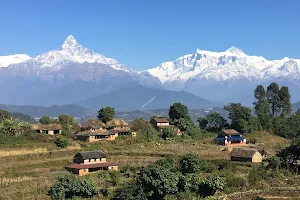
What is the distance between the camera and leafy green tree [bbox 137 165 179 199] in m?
37.1

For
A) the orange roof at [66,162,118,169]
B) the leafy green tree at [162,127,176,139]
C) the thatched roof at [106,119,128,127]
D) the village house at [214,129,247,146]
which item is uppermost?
the thatched roof at [106,119,128,127]

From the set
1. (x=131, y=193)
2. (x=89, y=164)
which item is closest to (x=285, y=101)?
(x=89, y=164)

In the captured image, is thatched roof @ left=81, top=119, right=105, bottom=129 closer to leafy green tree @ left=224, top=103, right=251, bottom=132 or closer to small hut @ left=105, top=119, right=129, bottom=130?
small hut @ left=105, top=119, right=129, bottom=130

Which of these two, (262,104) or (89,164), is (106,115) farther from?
(262,104)

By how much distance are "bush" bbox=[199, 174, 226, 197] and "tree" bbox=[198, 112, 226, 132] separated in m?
51.4

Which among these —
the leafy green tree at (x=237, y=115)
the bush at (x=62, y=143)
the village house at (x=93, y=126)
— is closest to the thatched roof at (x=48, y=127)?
the village house at (x=93, y=126)

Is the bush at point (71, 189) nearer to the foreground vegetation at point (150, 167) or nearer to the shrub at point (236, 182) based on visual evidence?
the foreground vegetation at point (150, 167)

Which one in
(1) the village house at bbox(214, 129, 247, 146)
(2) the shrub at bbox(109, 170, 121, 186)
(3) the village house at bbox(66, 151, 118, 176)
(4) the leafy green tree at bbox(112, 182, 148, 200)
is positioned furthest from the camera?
(1) the village house at bbox(214, 129, 247, 146)

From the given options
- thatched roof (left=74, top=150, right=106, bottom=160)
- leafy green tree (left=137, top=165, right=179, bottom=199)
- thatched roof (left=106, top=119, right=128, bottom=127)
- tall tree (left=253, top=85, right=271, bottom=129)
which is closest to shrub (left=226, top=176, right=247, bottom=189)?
leafy green tree (left=137, top=165, right=179, bottom=199)

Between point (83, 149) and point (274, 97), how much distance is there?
54.1 m

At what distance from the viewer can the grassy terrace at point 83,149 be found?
39.5m

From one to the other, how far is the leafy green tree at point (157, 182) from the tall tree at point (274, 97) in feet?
210

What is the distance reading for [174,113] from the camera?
299 feet

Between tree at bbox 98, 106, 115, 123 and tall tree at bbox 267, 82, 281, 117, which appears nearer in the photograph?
tree at bbox 98, 106, 115, 123
